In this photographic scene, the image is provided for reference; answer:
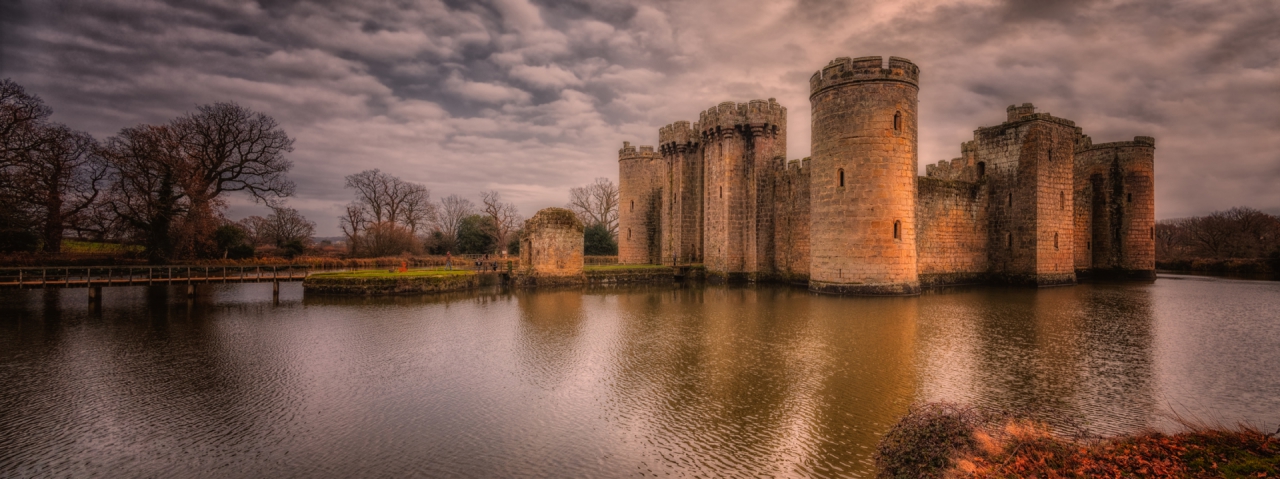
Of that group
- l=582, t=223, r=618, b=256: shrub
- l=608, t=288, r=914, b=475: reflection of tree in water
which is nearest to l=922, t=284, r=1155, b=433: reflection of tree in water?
l=608, t=288, r=914, b=475: reflection of tree in water

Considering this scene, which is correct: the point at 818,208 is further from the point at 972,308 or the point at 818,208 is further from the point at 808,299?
the point at 972,308

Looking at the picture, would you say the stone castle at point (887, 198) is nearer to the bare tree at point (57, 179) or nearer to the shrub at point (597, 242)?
the shrub at point (597, 242)

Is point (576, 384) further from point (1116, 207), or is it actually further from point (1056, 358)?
point (1116, 207)

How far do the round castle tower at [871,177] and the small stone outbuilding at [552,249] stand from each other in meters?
10.6

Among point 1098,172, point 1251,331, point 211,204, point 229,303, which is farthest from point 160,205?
point 1098,172

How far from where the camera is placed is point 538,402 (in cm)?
689

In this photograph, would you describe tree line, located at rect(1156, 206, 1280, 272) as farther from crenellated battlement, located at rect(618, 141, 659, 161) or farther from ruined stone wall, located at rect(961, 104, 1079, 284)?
crenellated battlement, located at rect(618, 141, 659, 161)

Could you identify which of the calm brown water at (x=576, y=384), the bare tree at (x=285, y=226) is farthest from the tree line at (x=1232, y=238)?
the bare tree at (x=285, y=226)

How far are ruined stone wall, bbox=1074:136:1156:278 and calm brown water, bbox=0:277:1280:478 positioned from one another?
1288 cm

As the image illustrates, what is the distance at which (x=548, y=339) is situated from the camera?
11055mm

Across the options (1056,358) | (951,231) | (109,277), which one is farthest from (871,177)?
(109,277)

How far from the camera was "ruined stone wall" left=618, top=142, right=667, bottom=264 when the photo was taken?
104 feet

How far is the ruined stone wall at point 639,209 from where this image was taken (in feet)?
104

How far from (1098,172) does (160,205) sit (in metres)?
45.3
